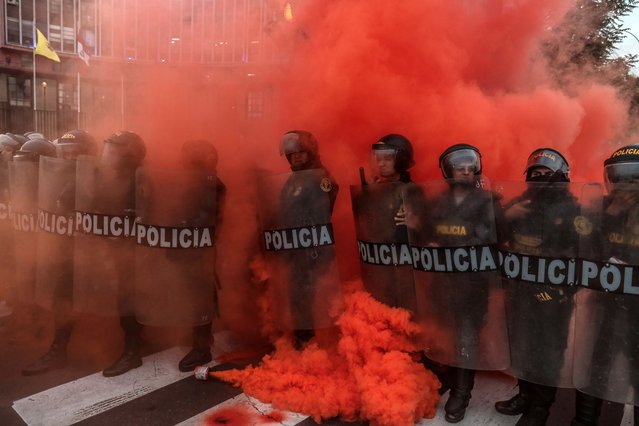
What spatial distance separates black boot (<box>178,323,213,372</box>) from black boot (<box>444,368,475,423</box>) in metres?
2.09

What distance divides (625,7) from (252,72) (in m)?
6.20

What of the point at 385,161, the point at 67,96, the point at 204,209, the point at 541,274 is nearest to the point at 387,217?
the point at 385,161

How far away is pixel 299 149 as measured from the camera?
4.12 metres

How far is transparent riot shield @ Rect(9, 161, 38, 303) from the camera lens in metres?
4.57

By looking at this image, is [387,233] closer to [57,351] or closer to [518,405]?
[518,405]

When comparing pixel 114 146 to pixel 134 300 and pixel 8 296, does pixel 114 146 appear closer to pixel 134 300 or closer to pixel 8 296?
pixel 134 300

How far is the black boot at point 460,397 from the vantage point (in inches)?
136

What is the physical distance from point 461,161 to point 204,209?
6.62ft

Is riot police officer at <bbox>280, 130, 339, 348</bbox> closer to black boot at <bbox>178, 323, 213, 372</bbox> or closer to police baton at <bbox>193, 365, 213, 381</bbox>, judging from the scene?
police baton at <bbox>193, 365, 213, 381</bbox>

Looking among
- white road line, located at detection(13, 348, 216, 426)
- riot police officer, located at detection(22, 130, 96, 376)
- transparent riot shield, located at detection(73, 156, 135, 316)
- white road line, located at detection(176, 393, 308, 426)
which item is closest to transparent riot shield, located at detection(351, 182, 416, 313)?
white road line, located at detection(176, 393, 308, 426)

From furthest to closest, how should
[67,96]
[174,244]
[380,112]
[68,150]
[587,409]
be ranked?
[67,96], [380,112], [68,150], [174,244], [587,409]

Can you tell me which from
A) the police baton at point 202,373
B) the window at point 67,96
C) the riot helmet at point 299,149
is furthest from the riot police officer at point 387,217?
the window at point 67,96

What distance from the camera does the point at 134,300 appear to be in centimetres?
419

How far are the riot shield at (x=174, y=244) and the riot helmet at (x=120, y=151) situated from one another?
24cm
